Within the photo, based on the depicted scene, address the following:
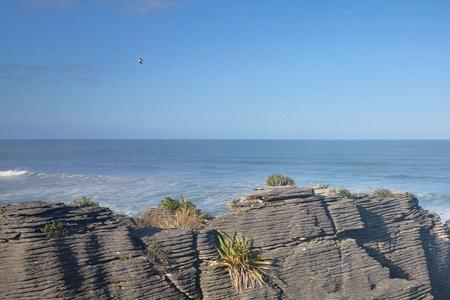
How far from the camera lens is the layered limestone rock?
1661 centimetres

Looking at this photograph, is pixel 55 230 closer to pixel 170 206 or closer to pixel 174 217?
pixel 174 217

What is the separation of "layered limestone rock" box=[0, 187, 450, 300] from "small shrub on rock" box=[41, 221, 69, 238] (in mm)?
120

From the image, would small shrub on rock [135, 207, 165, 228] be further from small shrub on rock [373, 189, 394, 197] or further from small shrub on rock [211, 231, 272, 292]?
small shrub on rock [373, 189, 394, 197]

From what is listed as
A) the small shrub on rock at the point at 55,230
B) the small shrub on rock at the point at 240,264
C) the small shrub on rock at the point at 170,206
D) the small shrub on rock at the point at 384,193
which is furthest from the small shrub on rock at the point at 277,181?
the small shrub on rock at the point at 55,230

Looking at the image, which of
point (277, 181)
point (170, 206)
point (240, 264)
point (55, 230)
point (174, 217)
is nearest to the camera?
point (55, 230)

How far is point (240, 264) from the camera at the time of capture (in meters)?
19.2

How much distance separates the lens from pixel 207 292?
18.7 m

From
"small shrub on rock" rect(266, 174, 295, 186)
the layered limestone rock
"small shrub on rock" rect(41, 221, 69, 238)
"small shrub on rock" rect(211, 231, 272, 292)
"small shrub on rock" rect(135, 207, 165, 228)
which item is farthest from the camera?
"small shrub on rock" rect(266, 174, 295, 186)

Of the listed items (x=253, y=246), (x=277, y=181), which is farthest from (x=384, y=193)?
(x=253, y=246)

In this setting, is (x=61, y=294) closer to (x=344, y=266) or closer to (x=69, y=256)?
(x=69, y=256)

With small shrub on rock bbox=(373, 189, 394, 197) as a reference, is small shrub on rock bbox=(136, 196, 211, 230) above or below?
below

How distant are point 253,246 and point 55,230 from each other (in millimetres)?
8210

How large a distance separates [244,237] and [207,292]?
9.63 feet

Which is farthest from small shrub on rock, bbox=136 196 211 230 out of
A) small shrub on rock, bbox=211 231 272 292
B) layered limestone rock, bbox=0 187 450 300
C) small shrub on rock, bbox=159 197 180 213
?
small shrub on rock, bbox=211 231 272 292
